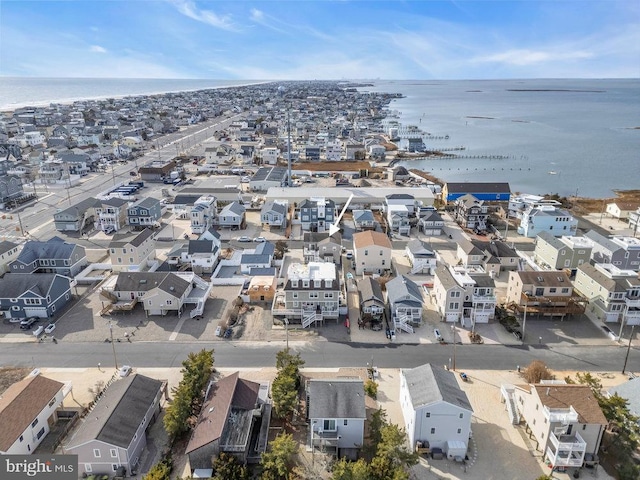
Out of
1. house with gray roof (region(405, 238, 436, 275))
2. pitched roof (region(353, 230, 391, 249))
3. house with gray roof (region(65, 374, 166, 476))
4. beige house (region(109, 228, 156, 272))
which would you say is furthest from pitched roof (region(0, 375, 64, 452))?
house with gray roof (region(405, 238, 436, 275))

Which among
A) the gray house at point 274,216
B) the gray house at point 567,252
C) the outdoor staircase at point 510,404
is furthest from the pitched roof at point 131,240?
the gray house at point 567,252

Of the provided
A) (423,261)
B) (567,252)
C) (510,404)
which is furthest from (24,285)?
(567,252)

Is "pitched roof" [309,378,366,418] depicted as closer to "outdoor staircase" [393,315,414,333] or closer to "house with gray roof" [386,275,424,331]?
"outdoor staircase" [393,315,414,333]

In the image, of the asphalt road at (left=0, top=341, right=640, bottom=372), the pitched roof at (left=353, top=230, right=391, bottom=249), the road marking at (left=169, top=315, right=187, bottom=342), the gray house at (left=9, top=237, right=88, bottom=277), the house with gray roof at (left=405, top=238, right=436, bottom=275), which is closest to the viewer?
the asphalt road at (left=0, top=341, right=640, bottom=372)

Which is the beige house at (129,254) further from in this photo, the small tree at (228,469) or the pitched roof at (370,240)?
the small tree at (228,469)

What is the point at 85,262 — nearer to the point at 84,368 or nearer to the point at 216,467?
the point at 84,368

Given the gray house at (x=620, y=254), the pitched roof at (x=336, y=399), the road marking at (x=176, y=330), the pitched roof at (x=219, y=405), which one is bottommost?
the road marking at (x=176, y=330)

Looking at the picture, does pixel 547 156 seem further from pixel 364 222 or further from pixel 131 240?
pixel 131 240
